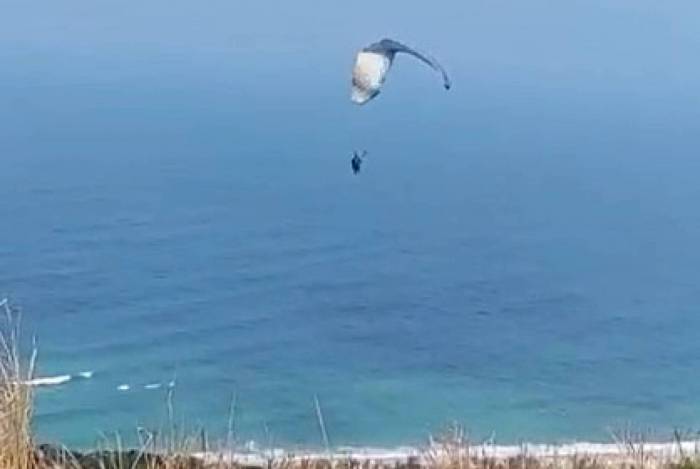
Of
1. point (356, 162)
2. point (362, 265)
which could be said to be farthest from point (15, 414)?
point (362, 265)

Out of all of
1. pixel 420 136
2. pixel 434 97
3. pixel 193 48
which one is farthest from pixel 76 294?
pixel 193 48

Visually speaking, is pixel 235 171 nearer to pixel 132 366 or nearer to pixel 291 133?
pixel 291 133

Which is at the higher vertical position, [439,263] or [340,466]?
[439,263]

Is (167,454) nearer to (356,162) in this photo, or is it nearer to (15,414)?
(15,414)

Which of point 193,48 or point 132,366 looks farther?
point 193,48

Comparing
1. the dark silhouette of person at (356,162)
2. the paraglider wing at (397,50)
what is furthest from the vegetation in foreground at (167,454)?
the paraglider wing at (397,50)

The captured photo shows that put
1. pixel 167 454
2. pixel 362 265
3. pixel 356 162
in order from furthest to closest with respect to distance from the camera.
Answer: pixel 362 265
pixel 167 454
pixel 356 162
